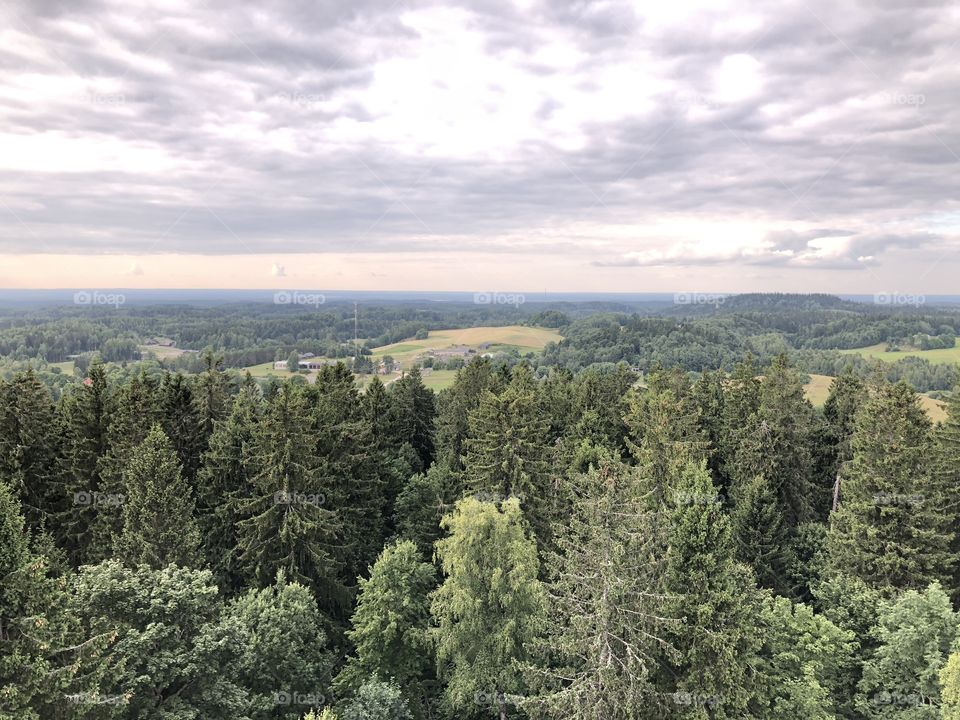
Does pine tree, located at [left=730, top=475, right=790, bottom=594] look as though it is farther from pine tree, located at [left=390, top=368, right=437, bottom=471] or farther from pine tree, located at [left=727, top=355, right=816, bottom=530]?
pine tree, located at [left=390, top=368, right=437, bottom=471]

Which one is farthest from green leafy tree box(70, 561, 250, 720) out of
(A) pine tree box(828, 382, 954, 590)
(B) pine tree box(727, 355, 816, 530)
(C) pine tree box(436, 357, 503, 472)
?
(B) pine tree box(727, 355, 816, 530)

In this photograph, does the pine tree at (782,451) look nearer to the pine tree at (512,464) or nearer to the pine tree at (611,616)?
the pine tree at (512,464)

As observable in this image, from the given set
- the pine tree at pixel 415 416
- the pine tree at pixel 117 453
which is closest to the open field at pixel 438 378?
the pine tree at pixel 415 416

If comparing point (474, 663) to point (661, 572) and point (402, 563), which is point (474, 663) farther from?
point (661, 572)

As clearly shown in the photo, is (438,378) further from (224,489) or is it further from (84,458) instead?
(84,458)

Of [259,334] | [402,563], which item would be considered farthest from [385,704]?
[259,334]

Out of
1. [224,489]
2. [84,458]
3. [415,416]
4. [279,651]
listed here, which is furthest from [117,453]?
[415,416]
